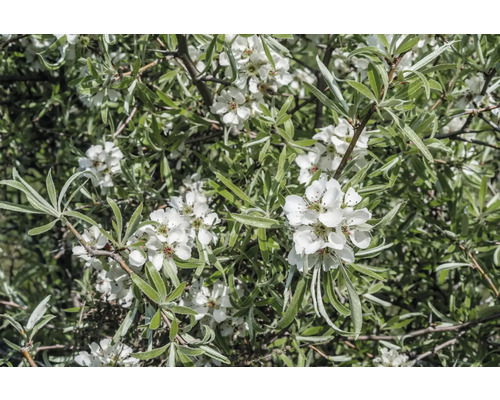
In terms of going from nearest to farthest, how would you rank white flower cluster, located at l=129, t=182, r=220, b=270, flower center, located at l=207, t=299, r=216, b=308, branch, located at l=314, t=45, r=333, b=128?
white flower cluster, located at l=129, t=182, r=220, b=270 < flower center, located at l=207, t=299, r=216, b=308 < branch, located at l=314, t=45, r=333, b=128

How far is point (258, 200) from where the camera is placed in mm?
1795

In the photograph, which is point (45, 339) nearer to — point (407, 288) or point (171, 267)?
point (171, 267)

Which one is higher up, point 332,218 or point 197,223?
point 332,218

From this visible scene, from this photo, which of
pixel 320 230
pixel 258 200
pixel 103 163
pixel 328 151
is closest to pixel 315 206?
pixel 320 230

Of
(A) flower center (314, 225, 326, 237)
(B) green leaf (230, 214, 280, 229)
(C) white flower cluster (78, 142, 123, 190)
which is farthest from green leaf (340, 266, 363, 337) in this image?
(C) white flower cluster (78, 142, 123, 190)

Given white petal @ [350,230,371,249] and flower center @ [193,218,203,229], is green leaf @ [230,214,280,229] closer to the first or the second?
white petal @ [350,230,371,249]

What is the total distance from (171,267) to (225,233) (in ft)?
1.14

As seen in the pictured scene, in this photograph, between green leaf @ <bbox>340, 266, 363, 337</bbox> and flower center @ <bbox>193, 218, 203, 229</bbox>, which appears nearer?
green leaf @ <bbox>340, 266, 363, 337</bbox>

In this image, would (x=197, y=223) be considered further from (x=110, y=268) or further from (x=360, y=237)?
(x=360, y=237)

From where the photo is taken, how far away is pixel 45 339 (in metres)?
2.39

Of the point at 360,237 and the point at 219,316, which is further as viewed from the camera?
the point at 219,316

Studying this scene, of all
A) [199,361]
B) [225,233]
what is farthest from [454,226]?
[199,361]

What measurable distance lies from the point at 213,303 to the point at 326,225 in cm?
70

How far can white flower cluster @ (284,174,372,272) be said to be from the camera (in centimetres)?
133
